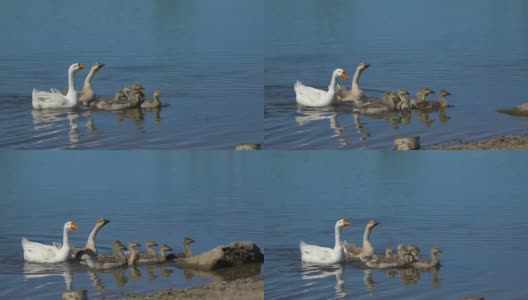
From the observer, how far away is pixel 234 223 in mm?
22469

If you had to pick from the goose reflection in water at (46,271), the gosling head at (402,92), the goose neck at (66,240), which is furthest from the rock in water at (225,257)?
the gosling head at (402,92)

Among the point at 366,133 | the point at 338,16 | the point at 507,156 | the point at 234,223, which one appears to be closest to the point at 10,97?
the point at 234,223

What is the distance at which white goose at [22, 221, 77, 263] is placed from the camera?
19.4 m

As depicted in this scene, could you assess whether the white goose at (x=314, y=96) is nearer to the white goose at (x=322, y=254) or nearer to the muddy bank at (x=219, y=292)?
the white goose at (x=322, y=254)

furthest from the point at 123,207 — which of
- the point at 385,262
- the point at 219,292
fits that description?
the point at 219,292

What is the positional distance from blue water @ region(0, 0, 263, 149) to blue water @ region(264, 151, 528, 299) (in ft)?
6.83

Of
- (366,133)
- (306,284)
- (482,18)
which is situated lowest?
(306,284)

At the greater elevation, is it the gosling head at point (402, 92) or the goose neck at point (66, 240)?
the gosling head at point (402, 92)

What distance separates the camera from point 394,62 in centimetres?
2762

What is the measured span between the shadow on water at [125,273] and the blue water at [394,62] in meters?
2.33

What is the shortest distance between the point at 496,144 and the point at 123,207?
7117 millimetres

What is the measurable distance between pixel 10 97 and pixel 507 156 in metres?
12.2

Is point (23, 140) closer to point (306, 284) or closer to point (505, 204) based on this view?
point (306, 284)

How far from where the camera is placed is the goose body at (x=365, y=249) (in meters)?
20.3
